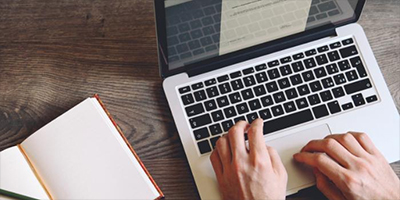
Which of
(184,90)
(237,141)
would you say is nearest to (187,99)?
(184,90)

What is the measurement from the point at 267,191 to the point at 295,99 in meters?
0.18

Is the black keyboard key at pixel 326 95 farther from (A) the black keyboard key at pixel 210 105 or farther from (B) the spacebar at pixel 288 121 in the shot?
(A) the black keyboard key at pixel 210 105

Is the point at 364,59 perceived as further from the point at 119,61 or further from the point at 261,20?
the point at 119,61

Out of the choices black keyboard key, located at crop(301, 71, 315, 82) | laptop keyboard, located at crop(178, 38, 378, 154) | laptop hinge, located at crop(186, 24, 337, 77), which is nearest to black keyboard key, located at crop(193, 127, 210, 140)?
laptop keyboard, located at crop(178, 38, 378, 154)

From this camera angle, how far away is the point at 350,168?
29.6 inches

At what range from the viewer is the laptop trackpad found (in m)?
0.78

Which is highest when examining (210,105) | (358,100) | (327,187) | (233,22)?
(233,22)

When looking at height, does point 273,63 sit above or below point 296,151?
above

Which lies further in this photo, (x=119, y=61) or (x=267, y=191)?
(x=119, y=61)

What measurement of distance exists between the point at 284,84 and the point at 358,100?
5.3 inches

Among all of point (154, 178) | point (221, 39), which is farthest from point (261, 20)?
point (154, 178)

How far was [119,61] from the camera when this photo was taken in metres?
0.85

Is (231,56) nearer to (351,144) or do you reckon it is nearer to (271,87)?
(271,87)

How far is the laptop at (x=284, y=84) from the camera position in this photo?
0.78 m
